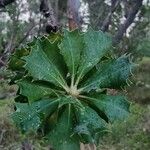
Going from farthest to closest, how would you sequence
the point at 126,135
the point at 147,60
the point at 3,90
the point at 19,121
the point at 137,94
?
the point at 147,60 → the point at 137,94 → the point at 3,90 → the point at 126,135 → the point at 19,121

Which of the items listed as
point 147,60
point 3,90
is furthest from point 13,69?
point 147,60

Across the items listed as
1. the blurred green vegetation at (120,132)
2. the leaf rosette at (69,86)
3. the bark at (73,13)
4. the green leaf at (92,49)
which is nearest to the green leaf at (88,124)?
the leaf rosette at (69,86)

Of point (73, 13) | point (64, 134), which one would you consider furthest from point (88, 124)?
point (73, 13)

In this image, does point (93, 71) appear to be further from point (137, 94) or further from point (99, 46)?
point (137, 94)

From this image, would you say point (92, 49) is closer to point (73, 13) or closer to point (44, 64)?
point (44, 64)

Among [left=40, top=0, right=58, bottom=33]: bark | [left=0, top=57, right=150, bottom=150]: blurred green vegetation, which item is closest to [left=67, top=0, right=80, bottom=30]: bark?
[left=40, top=0, right=58, bottom=33]: bark

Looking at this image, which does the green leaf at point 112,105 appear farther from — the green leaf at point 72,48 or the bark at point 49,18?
the bark at point 49,18
